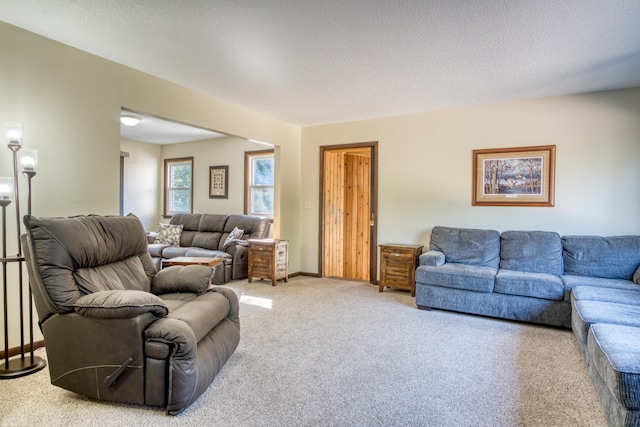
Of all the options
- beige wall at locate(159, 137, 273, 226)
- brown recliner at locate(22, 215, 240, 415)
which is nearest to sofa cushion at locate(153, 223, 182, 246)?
beige wall at locate(159, 137, 273, 226)

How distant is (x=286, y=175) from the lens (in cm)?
556

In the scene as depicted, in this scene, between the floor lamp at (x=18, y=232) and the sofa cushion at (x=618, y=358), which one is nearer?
the sofa cushion at (x=618, y=358)

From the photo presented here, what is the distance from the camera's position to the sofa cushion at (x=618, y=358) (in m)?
1.58

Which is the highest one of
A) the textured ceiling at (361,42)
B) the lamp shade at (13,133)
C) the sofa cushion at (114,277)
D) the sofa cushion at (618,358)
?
the textured ceiling at (361,42)

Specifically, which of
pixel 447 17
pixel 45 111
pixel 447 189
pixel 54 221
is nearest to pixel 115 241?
pixel 54 221

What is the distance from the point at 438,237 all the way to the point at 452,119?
156cm

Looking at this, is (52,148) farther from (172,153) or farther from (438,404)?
(172,153)

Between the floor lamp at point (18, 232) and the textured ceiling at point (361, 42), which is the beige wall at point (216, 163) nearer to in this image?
the textured ceiling at point (361, 42)

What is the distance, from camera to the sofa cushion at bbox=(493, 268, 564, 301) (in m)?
3.31

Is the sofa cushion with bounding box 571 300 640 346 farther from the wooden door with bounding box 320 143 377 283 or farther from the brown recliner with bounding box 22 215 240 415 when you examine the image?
the wooden door with bounding box 320 143 377 283

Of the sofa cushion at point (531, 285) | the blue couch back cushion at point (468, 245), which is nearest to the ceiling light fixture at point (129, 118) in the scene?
the blue couch back cushion at point (468, 245)

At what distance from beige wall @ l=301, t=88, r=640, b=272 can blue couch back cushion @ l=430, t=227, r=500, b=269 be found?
0.27m

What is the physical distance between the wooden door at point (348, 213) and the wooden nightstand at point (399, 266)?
4.47 ft

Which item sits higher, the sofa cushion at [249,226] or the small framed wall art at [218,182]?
the small framed wall art at [218,182]
